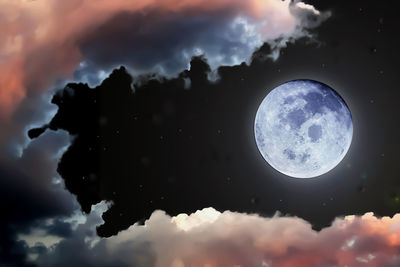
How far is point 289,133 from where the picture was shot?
42.3ft

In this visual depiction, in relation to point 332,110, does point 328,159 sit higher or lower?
lower

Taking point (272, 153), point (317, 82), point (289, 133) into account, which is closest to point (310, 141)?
point (289, 133)

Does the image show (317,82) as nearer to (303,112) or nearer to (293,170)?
(303,112)

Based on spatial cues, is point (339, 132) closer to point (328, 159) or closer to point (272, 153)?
point (328, 159)

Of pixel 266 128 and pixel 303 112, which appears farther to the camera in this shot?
pixel 266 128

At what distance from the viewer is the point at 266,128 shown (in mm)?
13672

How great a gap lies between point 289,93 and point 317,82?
123 cm

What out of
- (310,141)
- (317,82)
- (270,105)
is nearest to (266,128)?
(270,105)

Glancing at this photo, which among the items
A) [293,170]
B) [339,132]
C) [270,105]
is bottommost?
[293,170]

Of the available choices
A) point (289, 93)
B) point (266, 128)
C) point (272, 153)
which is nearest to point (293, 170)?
point (272, 153)

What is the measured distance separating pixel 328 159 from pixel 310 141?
3.95 ft

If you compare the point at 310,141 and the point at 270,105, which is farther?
the point at 270,105

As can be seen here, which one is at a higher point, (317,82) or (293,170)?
(317,82)

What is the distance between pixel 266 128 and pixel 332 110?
2463 mm
